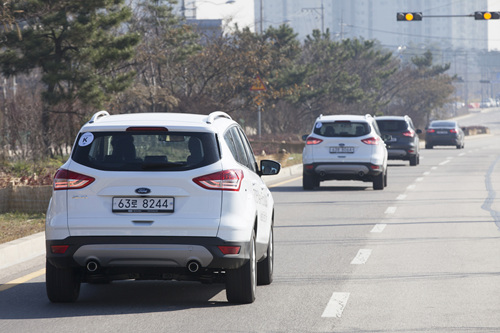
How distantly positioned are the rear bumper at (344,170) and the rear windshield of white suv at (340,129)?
27.0 inches

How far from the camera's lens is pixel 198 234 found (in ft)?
25.9

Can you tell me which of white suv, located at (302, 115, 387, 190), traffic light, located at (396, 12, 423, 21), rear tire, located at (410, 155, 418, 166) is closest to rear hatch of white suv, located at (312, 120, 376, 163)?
white suv, located at (302, 115, 387, 190)

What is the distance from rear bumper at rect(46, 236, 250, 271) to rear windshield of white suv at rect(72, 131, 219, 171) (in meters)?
Answer: 0.56

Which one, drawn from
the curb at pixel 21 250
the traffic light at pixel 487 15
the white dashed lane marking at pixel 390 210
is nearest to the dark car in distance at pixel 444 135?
the traffic light at pixel 487 15

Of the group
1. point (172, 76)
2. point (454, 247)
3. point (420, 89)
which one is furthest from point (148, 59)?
point (420, 89)

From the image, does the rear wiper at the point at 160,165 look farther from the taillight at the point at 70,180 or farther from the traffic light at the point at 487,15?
the traffic light at the point at 487,15

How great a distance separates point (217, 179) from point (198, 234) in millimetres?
446

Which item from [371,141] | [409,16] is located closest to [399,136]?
[409,16]

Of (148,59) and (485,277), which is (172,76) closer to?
(148,59)

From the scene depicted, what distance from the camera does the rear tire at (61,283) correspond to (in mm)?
8328

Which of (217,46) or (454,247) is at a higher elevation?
(217,46)

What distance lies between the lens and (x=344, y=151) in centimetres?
2239

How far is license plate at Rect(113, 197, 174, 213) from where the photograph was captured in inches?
313

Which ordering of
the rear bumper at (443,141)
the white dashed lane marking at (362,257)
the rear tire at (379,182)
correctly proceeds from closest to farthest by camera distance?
the white dashed lane marking at (362,257) → the rear tire at (379,182) → the rear bumper at (443,141)
